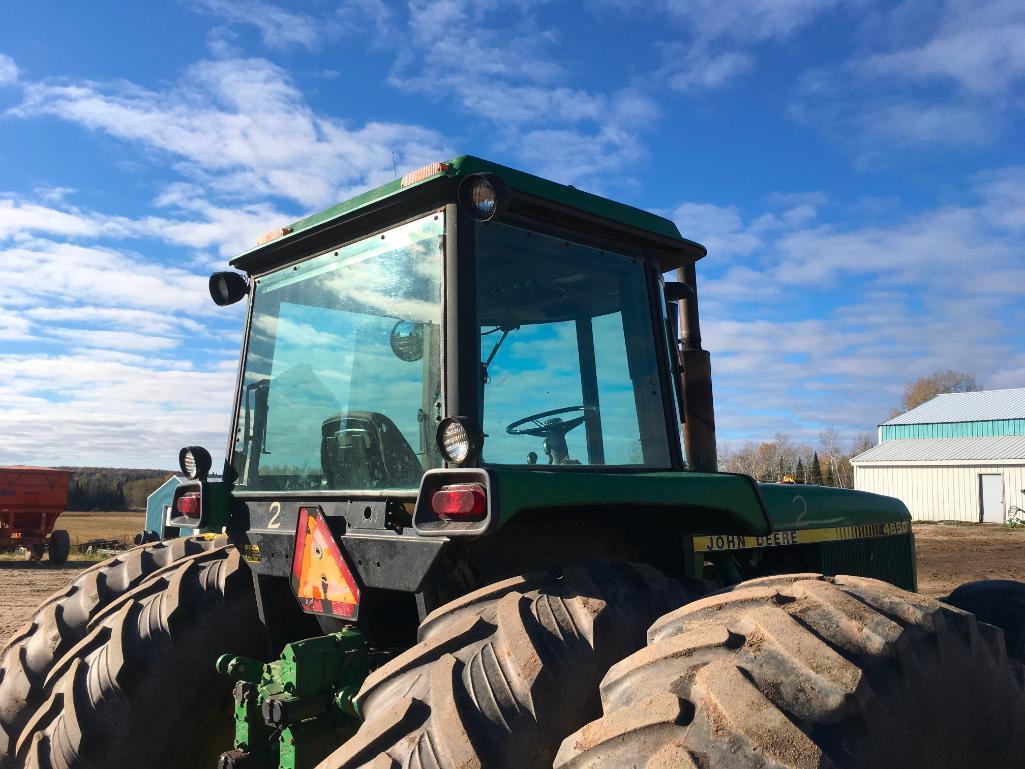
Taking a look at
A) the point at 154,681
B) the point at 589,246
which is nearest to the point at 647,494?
the point at 589,246

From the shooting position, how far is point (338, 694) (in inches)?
117

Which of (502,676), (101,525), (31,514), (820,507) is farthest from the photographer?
(101,525)

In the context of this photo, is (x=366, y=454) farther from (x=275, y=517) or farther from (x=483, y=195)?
(x=483, y=195)

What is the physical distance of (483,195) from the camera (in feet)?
9.45

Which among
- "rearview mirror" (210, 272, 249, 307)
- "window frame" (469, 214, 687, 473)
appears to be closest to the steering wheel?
"window frame" (469, 214, 687, 473)

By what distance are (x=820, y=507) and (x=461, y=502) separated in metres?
2.68

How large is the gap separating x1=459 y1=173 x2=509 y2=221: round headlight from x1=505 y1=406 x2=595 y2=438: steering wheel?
727mm

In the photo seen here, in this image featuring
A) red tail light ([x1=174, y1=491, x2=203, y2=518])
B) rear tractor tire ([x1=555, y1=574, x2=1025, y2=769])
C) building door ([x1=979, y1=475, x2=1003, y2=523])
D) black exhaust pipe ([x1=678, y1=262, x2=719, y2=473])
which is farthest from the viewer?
building door ([x1=979, y1=475, x2=1003, y2=523])

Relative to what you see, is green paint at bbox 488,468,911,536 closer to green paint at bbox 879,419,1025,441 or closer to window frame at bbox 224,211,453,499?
window frame at bbox 224,211,453,499

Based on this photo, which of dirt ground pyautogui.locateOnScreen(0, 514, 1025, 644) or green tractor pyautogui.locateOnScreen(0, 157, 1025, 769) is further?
dirt ground pyautogui.locateOnScreen(0, 514, 1025, 644)

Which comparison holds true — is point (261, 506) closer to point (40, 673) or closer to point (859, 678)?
point (40, 673)

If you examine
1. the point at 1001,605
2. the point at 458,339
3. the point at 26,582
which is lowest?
the point at 26,582

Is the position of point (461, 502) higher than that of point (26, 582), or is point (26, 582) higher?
point (461, 502)

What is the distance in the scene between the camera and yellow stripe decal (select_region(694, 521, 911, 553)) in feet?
12.4
